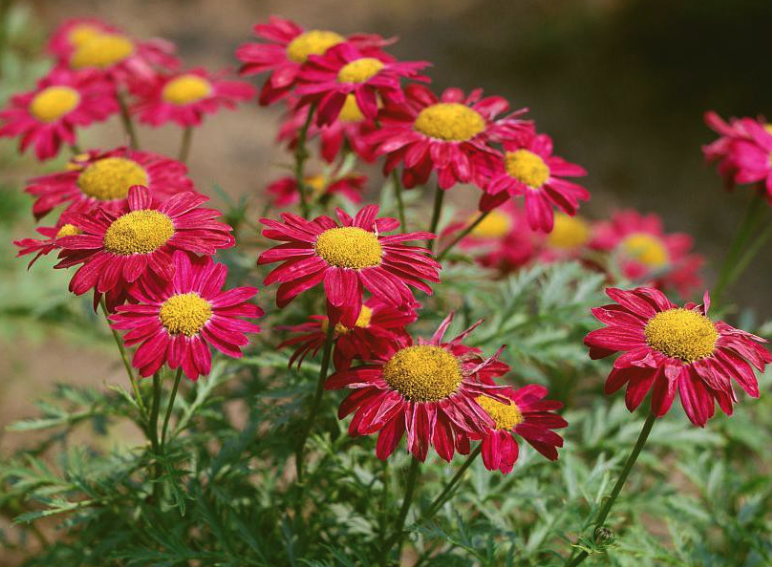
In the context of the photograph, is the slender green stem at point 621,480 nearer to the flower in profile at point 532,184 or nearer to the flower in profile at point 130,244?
the flower in profile at point 532,184

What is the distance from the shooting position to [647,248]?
7.66 feet

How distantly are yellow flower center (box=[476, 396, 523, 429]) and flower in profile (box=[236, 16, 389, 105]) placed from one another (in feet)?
2.21

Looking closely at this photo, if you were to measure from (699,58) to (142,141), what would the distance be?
3.47 meters

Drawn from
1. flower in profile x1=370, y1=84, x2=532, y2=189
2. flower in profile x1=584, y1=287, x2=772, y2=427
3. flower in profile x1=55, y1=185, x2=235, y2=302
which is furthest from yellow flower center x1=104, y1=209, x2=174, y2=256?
flower in profile x1=584, y1=287, x2=772, y2=427

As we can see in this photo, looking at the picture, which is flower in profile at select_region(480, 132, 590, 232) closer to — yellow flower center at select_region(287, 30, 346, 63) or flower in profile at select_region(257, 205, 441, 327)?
flower in profile at select_region(257, 205, 441, 327)

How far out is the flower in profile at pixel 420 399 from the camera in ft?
3.23

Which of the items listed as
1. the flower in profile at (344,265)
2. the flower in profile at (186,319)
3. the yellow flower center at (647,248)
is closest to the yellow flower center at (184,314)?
the flower in profile at (186,319)

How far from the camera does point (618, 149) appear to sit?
15.9 ft

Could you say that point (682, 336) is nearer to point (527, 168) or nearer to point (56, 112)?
point (527, 168)

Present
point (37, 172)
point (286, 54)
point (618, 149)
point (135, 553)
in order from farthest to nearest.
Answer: point (618, 149) → point (37, 172) → point (286, 54) → point (135, 553)

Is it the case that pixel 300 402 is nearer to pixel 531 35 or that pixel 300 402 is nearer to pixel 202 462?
pixel 202 462

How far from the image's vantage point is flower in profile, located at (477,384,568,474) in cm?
102

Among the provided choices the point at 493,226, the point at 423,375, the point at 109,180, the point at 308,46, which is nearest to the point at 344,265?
the point at 423,375

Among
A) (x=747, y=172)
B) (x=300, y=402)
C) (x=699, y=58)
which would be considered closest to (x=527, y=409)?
(x=300, y=402)
